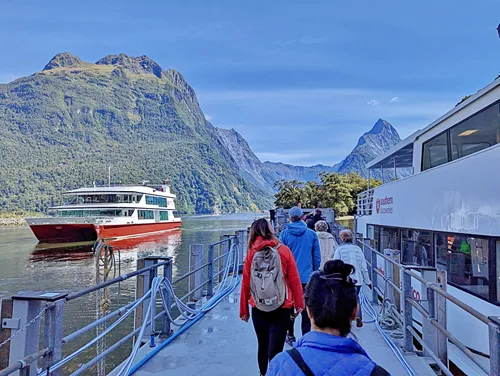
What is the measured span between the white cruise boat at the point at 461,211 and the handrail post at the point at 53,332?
4.49m

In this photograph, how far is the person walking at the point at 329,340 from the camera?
1284 mm

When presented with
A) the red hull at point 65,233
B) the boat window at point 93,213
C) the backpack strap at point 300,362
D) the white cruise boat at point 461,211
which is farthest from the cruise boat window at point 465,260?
the boat window at point 93,213

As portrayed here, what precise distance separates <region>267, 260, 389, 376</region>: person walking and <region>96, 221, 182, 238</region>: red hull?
34.4 m

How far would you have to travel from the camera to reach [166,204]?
165 feet

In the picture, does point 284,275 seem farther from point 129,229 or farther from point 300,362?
point 129,229

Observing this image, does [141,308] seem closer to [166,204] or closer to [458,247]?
[458,247]

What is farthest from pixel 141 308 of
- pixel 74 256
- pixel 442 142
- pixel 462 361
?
pixel 74 256

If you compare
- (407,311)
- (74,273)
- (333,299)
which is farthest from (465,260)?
(74,273)

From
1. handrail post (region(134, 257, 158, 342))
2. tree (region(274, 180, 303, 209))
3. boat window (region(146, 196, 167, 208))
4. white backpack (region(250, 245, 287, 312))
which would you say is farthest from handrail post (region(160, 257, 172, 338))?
boat window (region(146, 196, 167, 208))

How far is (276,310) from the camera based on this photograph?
3.21 m

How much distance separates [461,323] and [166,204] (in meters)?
46.8

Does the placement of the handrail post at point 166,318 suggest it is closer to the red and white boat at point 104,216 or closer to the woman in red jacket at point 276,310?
the woman in red jacket at point 276,310

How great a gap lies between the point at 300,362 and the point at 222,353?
3.43m

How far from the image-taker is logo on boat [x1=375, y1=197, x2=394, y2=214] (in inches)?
384
